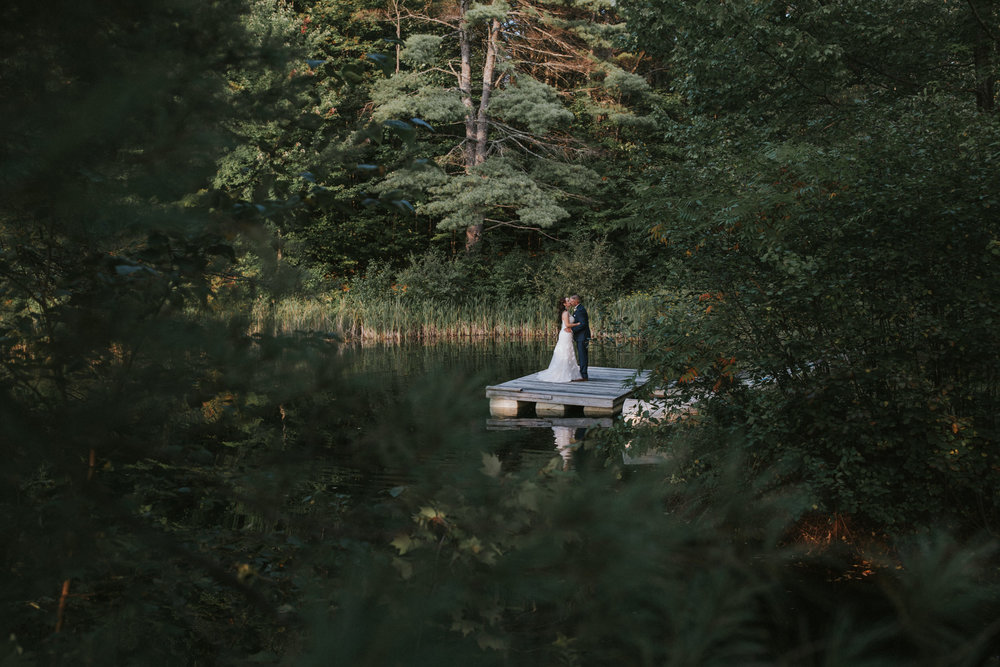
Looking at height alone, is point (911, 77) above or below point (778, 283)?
above

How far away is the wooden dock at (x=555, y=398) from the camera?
11023mm

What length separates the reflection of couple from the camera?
40.2 ft

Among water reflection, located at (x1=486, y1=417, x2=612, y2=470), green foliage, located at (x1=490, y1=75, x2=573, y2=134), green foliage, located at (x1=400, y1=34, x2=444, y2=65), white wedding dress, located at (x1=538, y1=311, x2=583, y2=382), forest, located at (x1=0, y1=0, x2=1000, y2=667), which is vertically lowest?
water reflection, located at (x1=486, y1=417, x2=612, y2=470)

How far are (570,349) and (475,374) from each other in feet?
36.3

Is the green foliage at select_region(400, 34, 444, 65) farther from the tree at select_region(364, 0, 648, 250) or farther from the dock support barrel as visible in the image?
the dock support barrel

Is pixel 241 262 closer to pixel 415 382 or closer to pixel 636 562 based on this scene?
pixel 415 382

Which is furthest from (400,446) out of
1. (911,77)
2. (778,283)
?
(911,77)

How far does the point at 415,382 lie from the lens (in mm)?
1310

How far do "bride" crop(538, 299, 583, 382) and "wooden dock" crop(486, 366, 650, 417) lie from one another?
0.91ft

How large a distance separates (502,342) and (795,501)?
18.7 metres

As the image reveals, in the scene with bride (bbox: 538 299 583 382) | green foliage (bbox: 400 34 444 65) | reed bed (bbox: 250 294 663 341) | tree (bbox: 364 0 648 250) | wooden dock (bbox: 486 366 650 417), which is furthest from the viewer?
tree (bbox: 364 0 648 250)

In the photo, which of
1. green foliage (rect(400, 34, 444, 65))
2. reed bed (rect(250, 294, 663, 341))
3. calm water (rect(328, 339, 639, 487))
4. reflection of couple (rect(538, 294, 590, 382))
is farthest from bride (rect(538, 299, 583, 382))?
green foliage (rect(400, 34, 444, 65))

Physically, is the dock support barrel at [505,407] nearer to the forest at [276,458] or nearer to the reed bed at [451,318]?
the reed bed at [451,318]

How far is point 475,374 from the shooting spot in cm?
136
